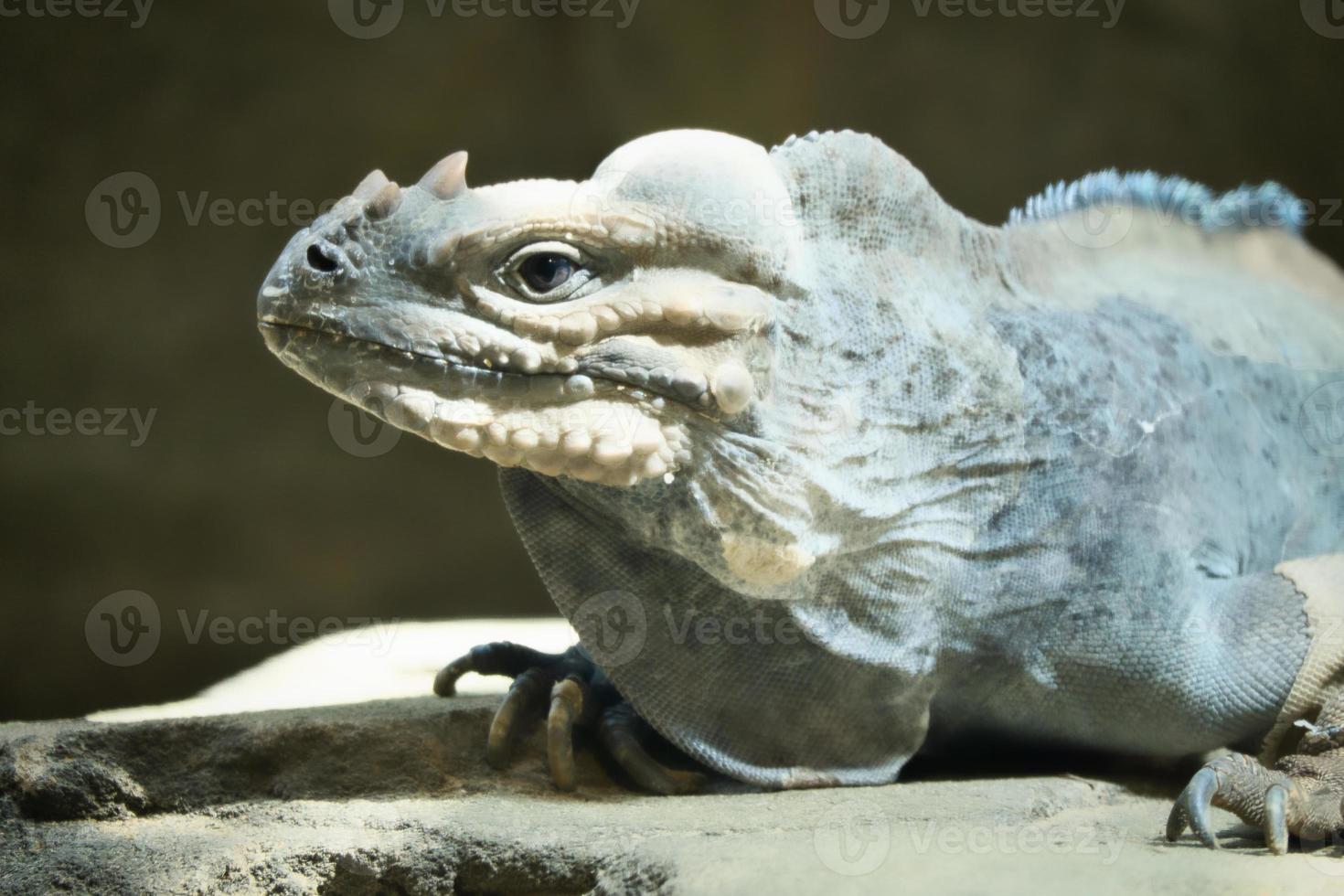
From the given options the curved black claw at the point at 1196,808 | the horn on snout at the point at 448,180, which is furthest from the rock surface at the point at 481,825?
the horn on snout at the point at 448,180

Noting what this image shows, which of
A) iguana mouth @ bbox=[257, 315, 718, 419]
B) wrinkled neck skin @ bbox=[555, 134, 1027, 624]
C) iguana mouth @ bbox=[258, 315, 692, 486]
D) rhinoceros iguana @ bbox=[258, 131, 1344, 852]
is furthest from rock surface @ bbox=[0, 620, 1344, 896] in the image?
iguana mouth @ bbox=[257, 315, 718, 419]

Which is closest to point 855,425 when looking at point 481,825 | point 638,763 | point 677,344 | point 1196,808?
point 677,344

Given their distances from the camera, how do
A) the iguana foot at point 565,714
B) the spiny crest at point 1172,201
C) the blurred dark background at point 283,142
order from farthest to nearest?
1. the blurred dark background at point 283,142
2. the spiny crest at point 1172,201
3. the iguana foot at point 565,714

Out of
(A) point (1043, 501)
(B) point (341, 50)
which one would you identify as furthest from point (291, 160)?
(A) point (1043, 501)

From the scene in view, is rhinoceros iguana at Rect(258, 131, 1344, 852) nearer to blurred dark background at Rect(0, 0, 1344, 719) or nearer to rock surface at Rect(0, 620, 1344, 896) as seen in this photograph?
rock surface at Rect(0, 620, 1344, 896)

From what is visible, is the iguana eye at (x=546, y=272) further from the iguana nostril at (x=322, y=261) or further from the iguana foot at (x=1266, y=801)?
the iguana foot at (x=1266, y=801)

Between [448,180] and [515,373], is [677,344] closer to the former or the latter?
[515,373]
